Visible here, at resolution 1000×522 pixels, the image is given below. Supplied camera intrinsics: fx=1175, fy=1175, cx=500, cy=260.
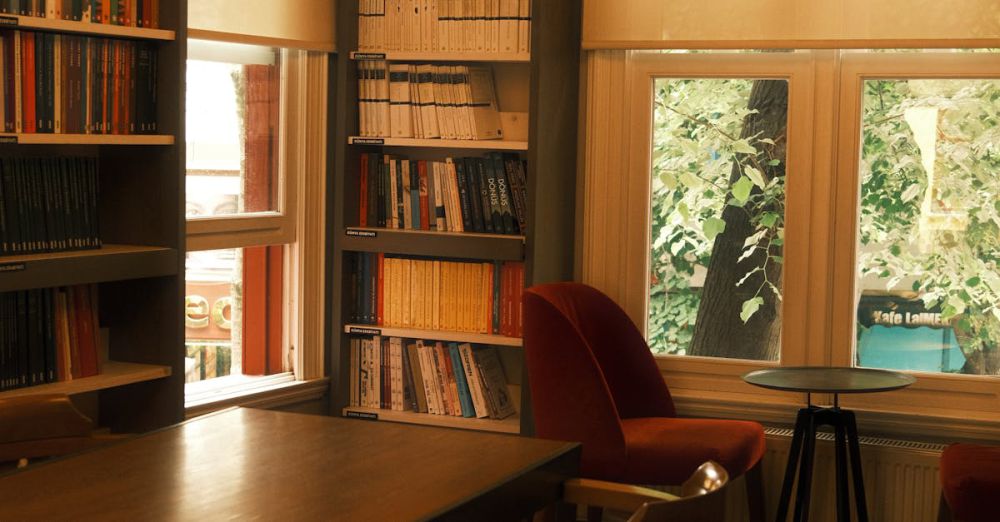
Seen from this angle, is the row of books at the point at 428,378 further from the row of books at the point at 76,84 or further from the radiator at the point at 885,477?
the row of books at the point at 76,84

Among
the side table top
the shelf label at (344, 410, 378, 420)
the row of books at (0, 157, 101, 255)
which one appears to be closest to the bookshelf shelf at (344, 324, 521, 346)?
the shelf label at (344, 410, 378, 420)

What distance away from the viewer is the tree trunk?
4242 mm

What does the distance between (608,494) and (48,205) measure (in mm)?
1958

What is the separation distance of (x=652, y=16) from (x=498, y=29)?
562mm

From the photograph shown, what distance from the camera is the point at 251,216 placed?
14.1 ft

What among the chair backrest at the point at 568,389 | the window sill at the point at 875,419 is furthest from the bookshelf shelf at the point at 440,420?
the window sill at the point at 875,419

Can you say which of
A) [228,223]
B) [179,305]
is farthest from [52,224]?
[228,223]

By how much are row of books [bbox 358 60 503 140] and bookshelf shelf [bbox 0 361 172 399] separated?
50.0 inches

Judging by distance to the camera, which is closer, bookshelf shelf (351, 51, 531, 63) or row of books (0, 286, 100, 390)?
row of books (0, 286, 100, 390)

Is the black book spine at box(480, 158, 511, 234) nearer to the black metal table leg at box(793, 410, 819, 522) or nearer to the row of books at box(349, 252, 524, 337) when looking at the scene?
the row of books at box(349, 252, 524, 337)

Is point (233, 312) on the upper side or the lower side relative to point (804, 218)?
lower

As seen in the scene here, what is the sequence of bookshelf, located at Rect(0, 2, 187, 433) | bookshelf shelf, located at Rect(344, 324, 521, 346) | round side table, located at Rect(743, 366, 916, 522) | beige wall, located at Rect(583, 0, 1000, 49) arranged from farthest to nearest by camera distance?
bookshelf shelf, located at Rect(344, 324, 521, 346), beige wall, located at Rect(583, 0, 1000, 49), round side table, located at Rect(743, 366, 916, 522), bookshelf, located at Rect(0, 2, 187, 433)

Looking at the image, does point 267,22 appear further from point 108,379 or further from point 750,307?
point 750,307

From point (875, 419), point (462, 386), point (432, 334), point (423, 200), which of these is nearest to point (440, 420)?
point (462, 386)
